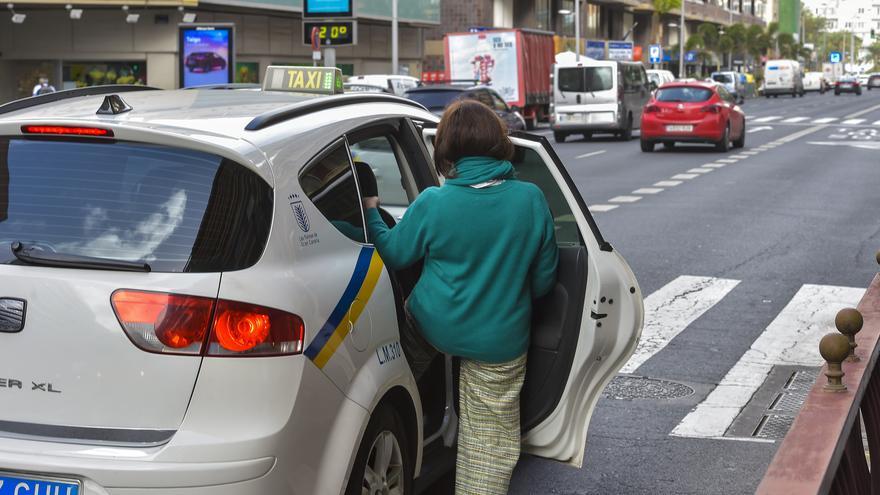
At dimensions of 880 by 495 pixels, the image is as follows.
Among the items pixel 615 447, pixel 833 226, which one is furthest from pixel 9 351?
pixel 833 226

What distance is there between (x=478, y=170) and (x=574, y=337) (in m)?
0.74

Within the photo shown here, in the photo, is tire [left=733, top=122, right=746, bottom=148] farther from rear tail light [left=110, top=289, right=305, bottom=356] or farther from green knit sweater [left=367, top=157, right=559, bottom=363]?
rear tail light [left=110, top=289, right=305, bottom=356]

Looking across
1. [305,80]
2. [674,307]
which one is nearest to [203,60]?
[674,307]

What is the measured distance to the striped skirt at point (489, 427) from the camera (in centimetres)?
441

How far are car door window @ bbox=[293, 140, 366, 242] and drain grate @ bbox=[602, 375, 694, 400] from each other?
10.6 ft

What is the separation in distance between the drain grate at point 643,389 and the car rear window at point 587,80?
27954 millimetres

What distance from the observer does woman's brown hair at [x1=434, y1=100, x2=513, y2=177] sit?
4.33m

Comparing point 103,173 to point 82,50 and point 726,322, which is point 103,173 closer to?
point 726,322

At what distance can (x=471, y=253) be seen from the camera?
4266 millimetres

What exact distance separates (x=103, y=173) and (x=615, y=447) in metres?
3.23

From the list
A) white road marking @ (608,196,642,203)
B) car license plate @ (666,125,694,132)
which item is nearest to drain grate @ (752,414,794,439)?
white road marking @ (608,196,642,203)

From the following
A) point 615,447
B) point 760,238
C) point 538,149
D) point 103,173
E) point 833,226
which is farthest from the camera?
point 833,226

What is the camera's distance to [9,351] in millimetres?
3484

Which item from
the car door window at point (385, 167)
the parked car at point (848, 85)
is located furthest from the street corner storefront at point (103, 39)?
the parked car at point (848, 85)
